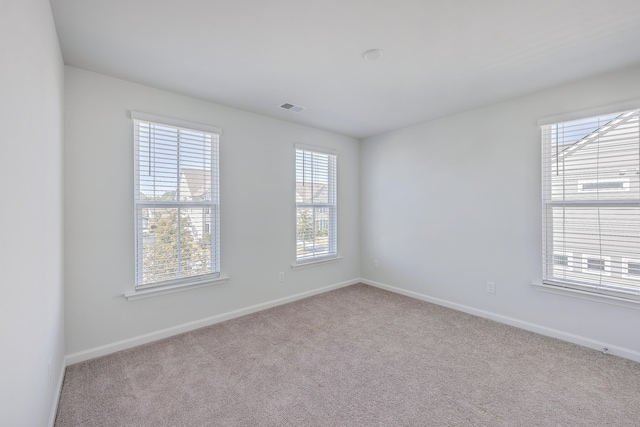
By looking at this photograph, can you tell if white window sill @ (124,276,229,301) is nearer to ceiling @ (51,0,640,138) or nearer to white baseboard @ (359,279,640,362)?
ceiling @ (51,0,640,138)

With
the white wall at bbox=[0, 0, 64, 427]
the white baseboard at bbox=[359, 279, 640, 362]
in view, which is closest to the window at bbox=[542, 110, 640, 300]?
the white baseboard at bbox=[359, 279, 640, 362]

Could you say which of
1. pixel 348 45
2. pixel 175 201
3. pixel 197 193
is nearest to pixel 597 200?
Result: pixel 348 45

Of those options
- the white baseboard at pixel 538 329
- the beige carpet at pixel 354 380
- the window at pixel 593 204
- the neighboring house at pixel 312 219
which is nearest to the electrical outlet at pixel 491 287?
the white baseboard at pixel 538 329

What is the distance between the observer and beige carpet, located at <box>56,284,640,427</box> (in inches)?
69.1

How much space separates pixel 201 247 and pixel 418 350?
2.43m

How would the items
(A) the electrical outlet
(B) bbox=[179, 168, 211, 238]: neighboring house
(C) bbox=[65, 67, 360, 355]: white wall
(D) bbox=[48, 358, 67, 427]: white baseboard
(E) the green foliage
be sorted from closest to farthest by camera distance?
1. (D) bbox=[48, 358, 67, 427]: white baseboard
2. (C) bbox=[65, 67, 360, 355]: white wall
3. (E) the green foliage
4. (B) bbox=[179, 168, 211, 238]: neighboring house
5. (A) the electrical outlet

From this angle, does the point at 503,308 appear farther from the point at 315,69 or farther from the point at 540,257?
the point at 315,69

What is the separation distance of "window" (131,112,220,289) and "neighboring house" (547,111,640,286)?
3.59 metres

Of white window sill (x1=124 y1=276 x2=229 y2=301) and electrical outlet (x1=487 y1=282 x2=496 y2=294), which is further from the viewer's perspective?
electrical outlet (x1=487 y1=282 x2=496 y2=294)

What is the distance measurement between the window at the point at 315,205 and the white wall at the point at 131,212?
158 mm

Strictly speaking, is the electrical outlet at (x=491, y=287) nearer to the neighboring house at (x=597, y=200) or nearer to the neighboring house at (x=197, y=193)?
the neighboring house at (x=597, y=200)

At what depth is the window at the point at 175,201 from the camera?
267cm

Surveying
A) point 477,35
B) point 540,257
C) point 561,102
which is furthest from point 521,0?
point 540,257

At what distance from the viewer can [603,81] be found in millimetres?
2508
